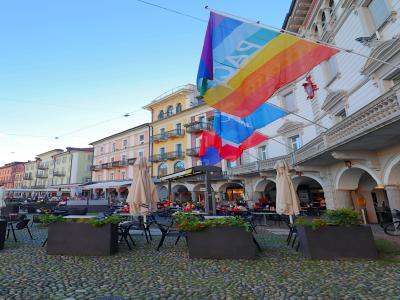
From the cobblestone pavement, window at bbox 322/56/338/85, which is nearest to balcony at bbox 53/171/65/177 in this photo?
the cobblestone pavement

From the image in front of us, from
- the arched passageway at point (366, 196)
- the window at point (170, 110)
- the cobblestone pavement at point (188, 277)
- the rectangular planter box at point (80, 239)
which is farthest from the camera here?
the window at point (170, 110)

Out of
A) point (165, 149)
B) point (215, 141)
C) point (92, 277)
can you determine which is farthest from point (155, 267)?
point (165, 149)

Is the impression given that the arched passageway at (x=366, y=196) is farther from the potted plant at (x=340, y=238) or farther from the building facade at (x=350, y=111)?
the potted plant at (x=340, y=238)

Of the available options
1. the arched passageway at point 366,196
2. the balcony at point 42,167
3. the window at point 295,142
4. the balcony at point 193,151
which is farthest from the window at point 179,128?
the balcony at point 42,167

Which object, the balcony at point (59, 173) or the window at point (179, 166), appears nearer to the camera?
the window at point (179, 166)

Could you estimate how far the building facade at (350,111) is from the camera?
8.18 metres

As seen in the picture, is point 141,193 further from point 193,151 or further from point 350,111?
point 193,151

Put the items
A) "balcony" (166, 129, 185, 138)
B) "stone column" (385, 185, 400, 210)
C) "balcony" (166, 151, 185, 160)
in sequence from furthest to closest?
"balcony" (166, 129, 185, 138), "balcony" (166, 151, 185, 160), "stone column" (385, 185, 400, 210)

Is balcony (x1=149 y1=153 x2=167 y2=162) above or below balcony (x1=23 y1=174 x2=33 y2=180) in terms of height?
below

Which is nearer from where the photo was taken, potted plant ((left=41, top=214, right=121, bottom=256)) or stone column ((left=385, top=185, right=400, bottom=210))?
potted plant ((left=41, top=214, right=121, bottom=256))

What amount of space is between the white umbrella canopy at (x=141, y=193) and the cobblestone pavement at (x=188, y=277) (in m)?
2.26

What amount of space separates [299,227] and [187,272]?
3.16 meters

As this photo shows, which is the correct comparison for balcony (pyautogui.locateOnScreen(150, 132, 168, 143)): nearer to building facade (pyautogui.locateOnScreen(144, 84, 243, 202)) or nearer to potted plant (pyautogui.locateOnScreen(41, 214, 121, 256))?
building facade (pyautogui.locateOnScreen(144, 84, 243, 202))

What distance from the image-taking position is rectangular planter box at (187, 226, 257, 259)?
572cm
